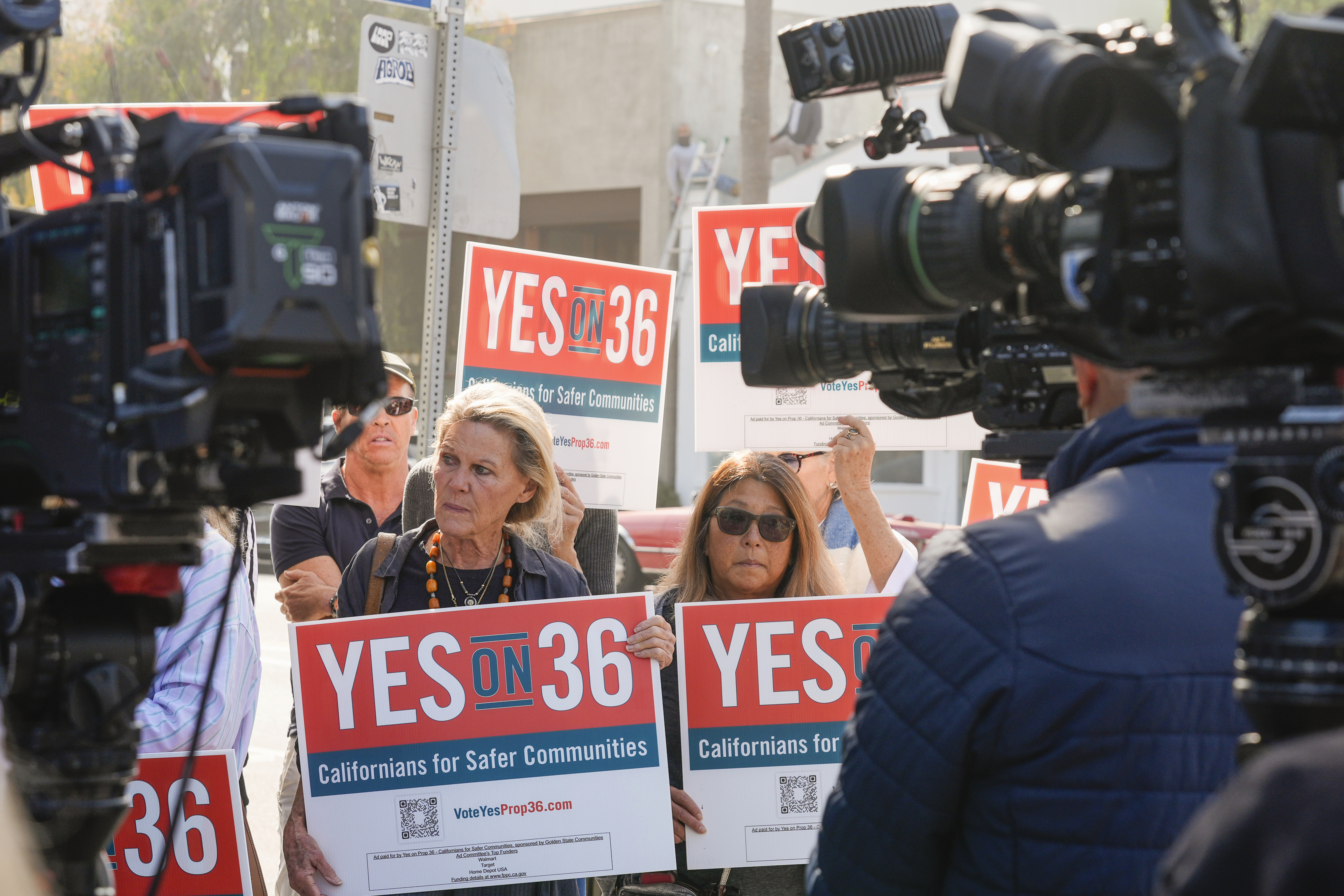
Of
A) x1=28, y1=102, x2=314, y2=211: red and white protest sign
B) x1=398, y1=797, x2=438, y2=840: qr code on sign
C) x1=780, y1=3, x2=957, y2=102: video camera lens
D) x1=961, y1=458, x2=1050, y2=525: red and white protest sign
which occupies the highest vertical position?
x1=780, y1=3, x2=957, y2=102: video camera lens

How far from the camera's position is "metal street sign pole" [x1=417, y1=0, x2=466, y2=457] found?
173 inches

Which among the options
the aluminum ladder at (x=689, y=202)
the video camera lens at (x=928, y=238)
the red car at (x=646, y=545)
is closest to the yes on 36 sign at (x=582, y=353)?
the video camera lens at (x=928, y=238)

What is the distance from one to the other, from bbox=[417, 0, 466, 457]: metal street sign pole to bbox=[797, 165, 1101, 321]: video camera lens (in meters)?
2.78

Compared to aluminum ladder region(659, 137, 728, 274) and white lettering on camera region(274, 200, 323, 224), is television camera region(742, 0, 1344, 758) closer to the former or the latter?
white lettering on camera region(274, 200, 323, 224)

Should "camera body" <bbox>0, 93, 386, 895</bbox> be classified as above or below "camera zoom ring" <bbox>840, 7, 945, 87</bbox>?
below

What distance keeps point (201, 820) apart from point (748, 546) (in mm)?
1626

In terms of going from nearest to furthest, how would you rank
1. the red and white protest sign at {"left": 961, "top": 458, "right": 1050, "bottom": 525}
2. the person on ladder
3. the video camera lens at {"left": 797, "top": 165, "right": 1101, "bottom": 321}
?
the video camera lens at {"left": 797, "top": 165, "right": 1101, "bottom": 321} < the red and white protest sign at {"left": 961, "top": 458, "right": 1050, "bottom": 525} < the person on ladder

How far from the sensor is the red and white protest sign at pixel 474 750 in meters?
3.26

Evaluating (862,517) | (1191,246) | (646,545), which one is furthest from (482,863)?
(646,545)

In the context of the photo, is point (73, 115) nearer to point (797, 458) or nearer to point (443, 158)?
point (443, 158)

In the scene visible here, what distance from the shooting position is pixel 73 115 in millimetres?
2760

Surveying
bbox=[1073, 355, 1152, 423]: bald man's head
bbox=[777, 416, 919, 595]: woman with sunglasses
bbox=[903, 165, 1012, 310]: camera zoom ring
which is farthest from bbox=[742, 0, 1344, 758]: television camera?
bbox=[777, 416, 919, 595]: woman with sunglasses

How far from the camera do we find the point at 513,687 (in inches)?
132

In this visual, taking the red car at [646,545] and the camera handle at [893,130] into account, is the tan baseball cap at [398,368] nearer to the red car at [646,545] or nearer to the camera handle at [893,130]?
the camera handle at [893,130]
